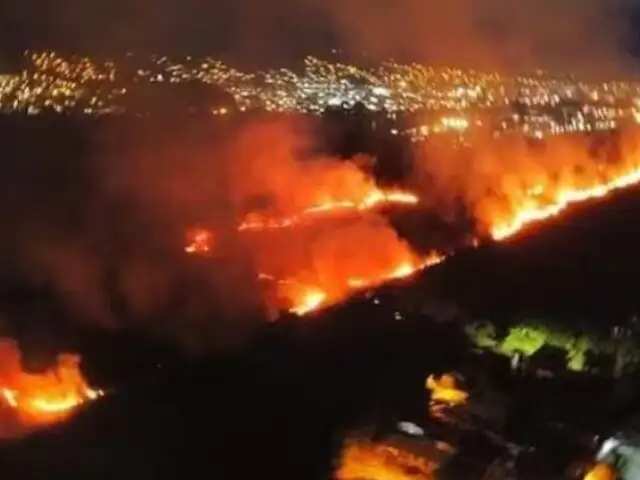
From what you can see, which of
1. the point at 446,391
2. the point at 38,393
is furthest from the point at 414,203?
the point at 38,393

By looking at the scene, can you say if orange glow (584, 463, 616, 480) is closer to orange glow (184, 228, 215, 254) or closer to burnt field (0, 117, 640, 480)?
burnt field (0, 117, 640, 480)

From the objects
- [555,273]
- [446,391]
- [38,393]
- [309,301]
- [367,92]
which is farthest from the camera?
[367,92]

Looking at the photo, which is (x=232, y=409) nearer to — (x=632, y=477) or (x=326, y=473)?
(x=326, y=473)

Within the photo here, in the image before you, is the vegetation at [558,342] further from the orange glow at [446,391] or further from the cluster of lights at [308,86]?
the cluster of lights at [308,86]

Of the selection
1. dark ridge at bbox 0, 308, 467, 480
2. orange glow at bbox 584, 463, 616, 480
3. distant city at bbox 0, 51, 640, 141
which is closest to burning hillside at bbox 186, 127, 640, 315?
distant city at bbox 0, 51, 640, 141

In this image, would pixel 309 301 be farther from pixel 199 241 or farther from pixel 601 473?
pixel 601 473

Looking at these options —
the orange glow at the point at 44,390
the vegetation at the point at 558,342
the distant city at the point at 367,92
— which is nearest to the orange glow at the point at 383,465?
the orange glow at the point at 44,390
